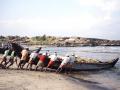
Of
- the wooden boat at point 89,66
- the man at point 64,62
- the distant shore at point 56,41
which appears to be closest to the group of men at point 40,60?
the man at point 64,62

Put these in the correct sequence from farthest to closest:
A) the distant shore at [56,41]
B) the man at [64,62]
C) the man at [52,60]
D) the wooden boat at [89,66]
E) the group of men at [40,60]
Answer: the distant shore at [56,41]
the wooden boat at [89,66]
the man at [52,60]
the group of men at [40,60]
the man at [64,62]

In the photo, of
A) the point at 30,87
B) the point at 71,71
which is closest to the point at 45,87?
the point at 30,87

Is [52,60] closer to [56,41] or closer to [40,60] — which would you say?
[40,60]

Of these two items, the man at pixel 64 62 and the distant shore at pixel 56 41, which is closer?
the man at pixel 64 62

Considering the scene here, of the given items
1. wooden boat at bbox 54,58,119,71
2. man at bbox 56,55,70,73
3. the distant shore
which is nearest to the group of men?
man at bbox 56,55,70,73

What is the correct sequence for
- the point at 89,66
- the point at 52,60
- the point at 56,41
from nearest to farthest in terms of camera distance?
the point at 52,60
the point at 89,66
the point at 56,41

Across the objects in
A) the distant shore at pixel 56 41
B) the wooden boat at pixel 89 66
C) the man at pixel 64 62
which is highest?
the man at pixel 64 62

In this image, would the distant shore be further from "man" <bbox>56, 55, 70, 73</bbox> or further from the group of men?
"man" <bbox>56, 55, 70, 73</bbox>

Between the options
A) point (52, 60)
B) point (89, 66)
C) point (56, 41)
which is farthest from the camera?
point (56, 41)

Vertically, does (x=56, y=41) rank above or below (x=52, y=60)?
below

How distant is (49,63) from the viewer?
22.0 metres

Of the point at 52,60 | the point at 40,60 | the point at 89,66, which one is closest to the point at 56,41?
the point at 89,66

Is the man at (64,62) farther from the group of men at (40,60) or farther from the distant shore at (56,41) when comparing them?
the distant shore at (56,41)

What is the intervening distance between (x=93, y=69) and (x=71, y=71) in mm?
3929
